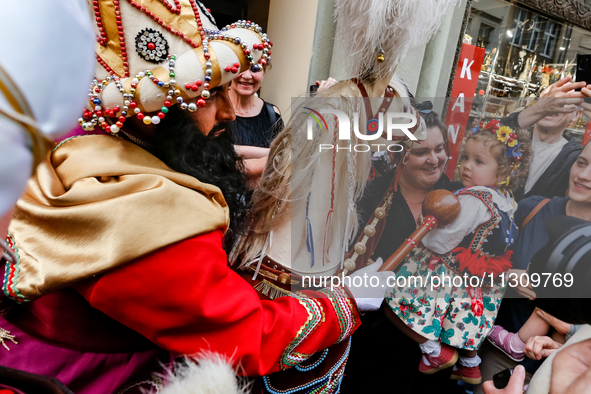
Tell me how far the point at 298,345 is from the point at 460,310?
50 centimetres

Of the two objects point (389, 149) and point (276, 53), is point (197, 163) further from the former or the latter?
point (276, 53)

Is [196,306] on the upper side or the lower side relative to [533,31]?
lower

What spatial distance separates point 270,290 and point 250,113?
1374 millimetres

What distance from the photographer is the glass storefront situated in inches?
74.5

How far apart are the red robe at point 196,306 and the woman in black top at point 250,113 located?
52.3 inches

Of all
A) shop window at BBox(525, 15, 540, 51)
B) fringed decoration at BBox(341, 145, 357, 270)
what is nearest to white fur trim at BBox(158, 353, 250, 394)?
fringed decoration at BBox(341, 145, 357, 270)

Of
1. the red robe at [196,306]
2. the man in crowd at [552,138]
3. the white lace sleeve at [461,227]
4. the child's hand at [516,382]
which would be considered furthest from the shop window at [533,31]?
the red robe at [196,306]

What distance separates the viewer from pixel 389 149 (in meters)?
0.96

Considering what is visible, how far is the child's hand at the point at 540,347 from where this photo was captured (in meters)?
0.88

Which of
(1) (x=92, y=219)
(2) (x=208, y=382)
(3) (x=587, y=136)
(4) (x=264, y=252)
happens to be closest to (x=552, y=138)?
(3) (x=587, y=136)

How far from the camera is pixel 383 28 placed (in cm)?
89

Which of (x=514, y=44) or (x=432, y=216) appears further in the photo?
(x=514, y=44)

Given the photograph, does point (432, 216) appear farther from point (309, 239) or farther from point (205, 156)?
point (205, 156)

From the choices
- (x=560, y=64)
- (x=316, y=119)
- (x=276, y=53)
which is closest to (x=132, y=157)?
(x=316, y=119)
